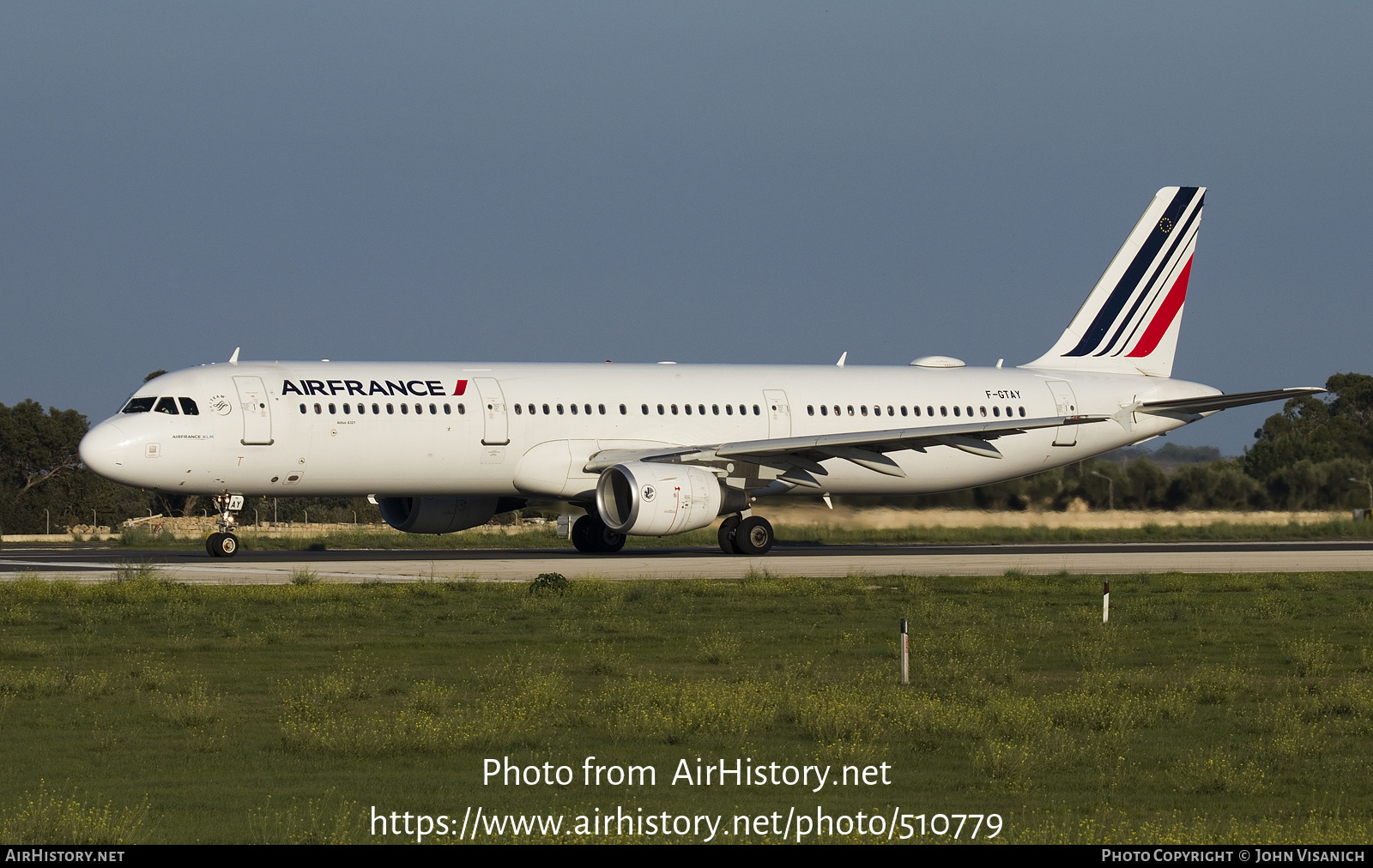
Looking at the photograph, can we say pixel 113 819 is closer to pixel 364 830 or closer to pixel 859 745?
pixel 364 830

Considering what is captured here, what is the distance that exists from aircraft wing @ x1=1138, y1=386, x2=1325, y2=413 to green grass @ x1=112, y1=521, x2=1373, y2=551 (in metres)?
5.77

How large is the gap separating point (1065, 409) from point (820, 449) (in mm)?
9041

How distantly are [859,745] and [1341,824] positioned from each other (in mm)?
3600

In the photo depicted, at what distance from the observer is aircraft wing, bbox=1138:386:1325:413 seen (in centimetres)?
3644

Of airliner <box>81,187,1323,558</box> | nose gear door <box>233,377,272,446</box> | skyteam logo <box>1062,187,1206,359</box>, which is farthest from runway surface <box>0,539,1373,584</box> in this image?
skyteam logo <box>1062,187,1206,359</box>

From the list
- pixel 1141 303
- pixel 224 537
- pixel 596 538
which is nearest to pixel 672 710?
pixel 224 537

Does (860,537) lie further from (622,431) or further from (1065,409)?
(622,431)

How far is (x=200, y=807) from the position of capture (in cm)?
988

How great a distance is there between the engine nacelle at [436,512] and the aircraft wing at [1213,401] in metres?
16.4

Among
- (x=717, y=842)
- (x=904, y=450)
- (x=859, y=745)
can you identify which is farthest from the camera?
(x=904, y=450)

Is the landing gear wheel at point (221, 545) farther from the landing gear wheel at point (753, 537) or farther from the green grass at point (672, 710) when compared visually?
the green grass at point (672, 710)

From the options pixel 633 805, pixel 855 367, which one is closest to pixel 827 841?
pixel 633 805

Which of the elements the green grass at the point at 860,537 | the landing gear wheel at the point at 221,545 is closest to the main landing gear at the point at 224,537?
the landing gear wheel at the point at 221,545

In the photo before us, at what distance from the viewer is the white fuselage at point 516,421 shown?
105ft
